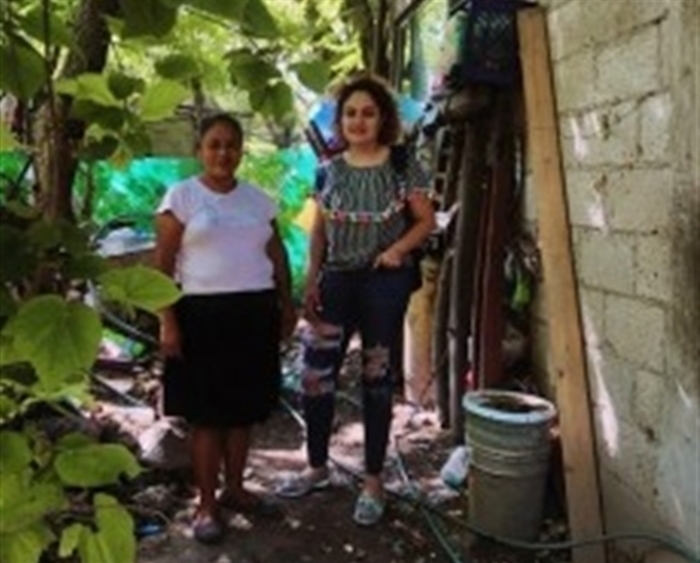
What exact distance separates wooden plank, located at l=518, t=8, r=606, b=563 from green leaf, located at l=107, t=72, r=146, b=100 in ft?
9.62

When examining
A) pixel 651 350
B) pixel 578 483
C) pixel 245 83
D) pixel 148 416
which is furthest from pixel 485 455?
pixel 245 83

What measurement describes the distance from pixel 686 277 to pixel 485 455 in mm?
1283

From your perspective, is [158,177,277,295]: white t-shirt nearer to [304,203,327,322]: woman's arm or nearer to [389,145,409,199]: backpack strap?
[304,203,327,322]: woman's arm

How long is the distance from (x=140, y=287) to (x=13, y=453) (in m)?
0.22

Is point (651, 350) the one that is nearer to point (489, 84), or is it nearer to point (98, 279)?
point (489, 84)

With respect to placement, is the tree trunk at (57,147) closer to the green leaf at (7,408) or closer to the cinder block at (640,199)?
the green leaf at (7,408)

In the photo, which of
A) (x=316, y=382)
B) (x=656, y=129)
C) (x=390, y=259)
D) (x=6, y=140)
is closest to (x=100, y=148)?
(x=6, y=140)

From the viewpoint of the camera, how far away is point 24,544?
3.30ft

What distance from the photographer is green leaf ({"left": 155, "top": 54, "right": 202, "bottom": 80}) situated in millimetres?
1235

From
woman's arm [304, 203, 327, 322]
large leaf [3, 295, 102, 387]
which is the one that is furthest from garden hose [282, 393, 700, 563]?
large leaf [3, 295, 102, 387]

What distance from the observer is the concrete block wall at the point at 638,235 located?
2.85m

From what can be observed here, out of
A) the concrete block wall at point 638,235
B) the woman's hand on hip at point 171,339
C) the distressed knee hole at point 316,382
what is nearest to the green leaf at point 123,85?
the concrete block wall at point 638,235

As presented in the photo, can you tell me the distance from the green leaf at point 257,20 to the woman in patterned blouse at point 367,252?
2.78m

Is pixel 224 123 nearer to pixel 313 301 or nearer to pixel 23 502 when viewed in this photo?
pixel 313 301
